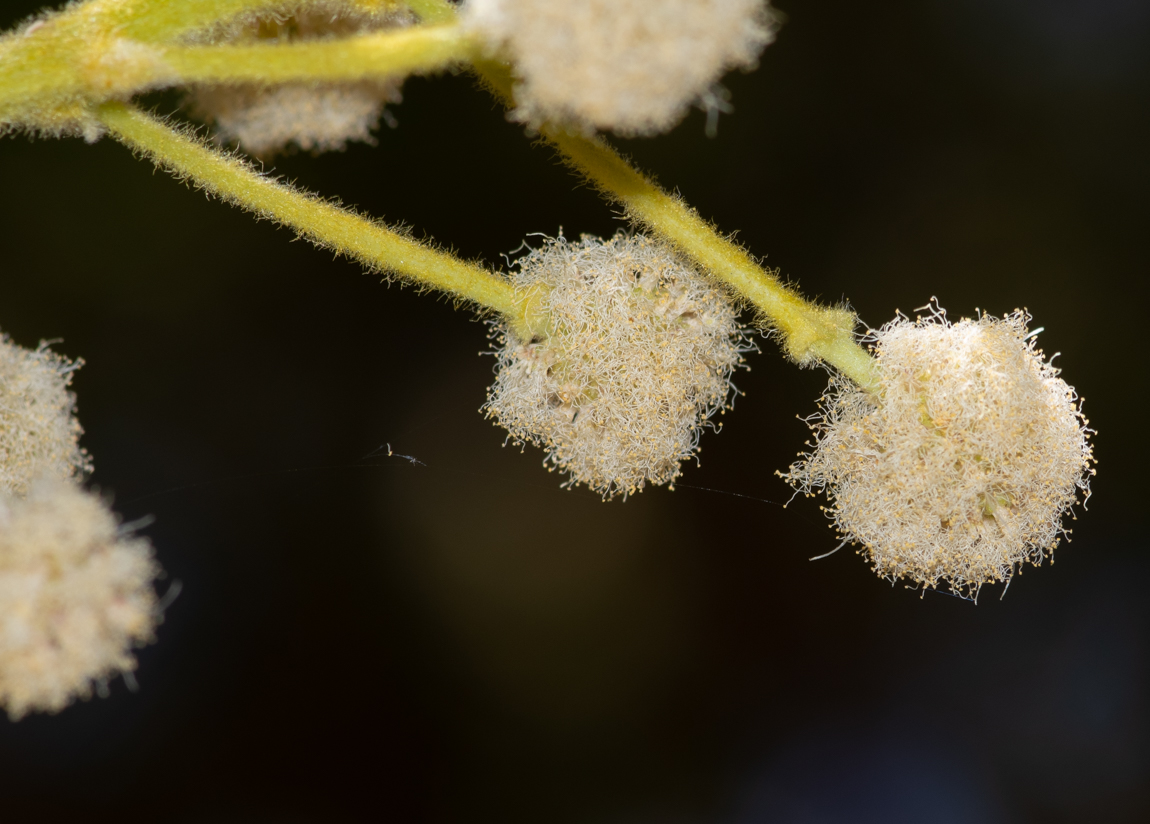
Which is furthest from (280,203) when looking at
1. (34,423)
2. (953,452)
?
(953,452)

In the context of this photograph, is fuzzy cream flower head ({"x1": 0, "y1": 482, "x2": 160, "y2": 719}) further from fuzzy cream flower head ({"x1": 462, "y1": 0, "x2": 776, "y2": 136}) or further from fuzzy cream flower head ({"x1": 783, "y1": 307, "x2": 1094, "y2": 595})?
fuzzy cream flower head ({"x1": 783, "y1": 307, "x2": 1094, "y2": 595})

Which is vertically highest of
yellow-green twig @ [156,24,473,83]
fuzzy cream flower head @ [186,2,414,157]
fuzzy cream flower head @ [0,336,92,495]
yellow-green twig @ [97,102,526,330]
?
fuzzy cream flower head @ [186,2,414,157]

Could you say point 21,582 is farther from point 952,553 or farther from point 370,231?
point 952,553

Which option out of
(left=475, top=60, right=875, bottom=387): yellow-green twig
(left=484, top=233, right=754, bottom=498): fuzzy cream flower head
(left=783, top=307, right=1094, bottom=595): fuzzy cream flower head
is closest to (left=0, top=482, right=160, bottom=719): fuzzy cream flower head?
(left=484, top=233, right=754, bottom=498): fuzzy cream flower head

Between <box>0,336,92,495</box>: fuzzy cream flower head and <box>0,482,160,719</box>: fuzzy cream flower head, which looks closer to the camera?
<box>0,482,160,719</box>: fuzzy cream flower head

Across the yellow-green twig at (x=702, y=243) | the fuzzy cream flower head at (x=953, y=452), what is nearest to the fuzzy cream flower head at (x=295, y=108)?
the yellow-green twig at (x=702, y=243)
